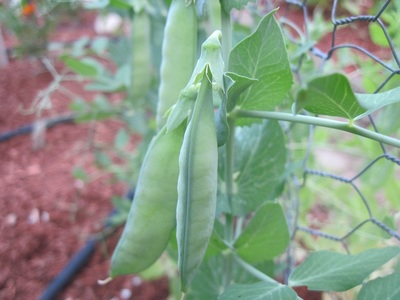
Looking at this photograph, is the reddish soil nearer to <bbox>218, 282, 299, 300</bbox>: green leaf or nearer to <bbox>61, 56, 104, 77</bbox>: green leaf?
<bbox>61, 56, 104, 77</bbox>: green leaf

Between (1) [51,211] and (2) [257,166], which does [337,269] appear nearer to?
(2) [257,166]

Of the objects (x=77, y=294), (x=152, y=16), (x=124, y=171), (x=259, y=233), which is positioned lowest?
(x=77, y=294)

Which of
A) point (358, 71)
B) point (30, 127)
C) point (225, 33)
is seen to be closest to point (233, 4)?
point (225, 33)

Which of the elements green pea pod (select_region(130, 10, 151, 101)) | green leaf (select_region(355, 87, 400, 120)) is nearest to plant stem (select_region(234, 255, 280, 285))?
green leaf (select_region(355, 87, 400, 120))

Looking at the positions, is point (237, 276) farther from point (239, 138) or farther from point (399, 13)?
point (399, 13)

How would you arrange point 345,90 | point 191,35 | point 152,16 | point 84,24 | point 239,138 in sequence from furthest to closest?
point 84,24
point 152,16
point 239,138
point 191,35
point 345,90

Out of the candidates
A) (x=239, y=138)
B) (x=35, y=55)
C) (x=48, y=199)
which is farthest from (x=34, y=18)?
(x=239, y=138)
